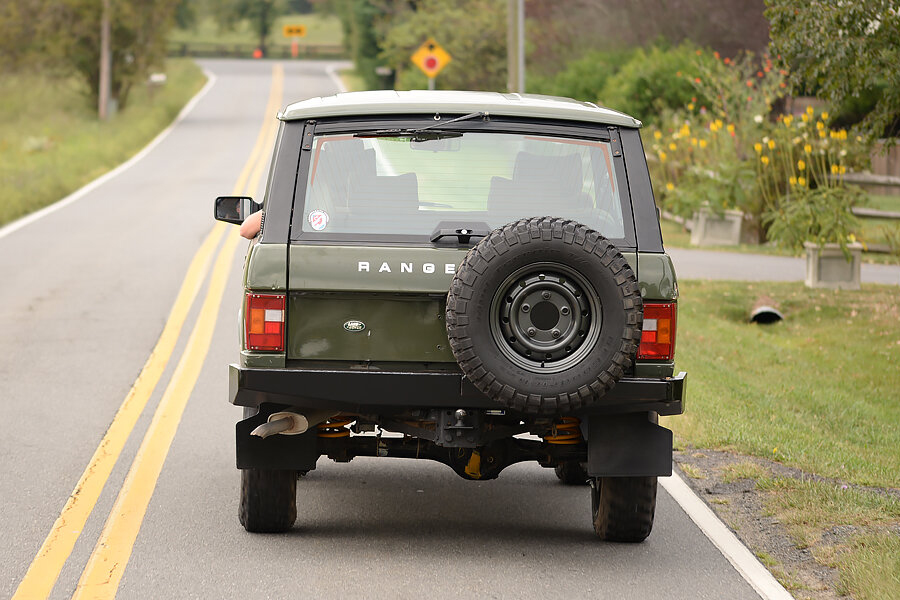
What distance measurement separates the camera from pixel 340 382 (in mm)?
5711

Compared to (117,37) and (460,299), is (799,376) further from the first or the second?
(117,37)

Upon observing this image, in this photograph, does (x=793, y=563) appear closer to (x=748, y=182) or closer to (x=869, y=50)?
(x=869, y=50)

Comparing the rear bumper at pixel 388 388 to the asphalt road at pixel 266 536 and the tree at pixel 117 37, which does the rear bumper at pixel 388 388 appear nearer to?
the asphalt road at pixel 266 536

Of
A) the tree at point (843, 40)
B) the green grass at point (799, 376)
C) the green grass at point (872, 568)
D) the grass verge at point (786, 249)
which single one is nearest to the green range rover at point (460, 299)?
the green grass at point (872, 568)

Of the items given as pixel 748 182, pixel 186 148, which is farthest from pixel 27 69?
pixel 748 182

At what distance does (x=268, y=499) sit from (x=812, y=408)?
5.01 metres

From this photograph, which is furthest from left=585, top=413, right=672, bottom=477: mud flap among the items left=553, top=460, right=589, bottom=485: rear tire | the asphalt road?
left=553, top=460, right=589, bottom=485: rear tire

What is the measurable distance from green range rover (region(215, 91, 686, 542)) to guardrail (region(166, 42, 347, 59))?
89.4 metres

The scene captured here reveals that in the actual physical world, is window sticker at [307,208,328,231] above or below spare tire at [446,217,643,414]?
above

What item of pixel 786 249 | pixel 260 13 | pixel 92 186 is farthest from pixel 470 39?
pixel 260 13

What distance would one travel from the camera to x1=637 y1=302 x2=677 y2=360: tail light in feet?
18.9

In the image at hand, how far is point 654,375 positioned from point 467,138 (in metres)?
1.39

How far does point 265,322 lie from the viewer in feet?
18.8

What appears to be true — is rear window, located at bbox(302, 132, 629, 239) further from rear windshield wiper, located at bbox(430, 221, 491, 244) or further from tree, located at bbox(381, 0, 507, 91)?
tree, located at bbox(381, 0, 507, 91)
